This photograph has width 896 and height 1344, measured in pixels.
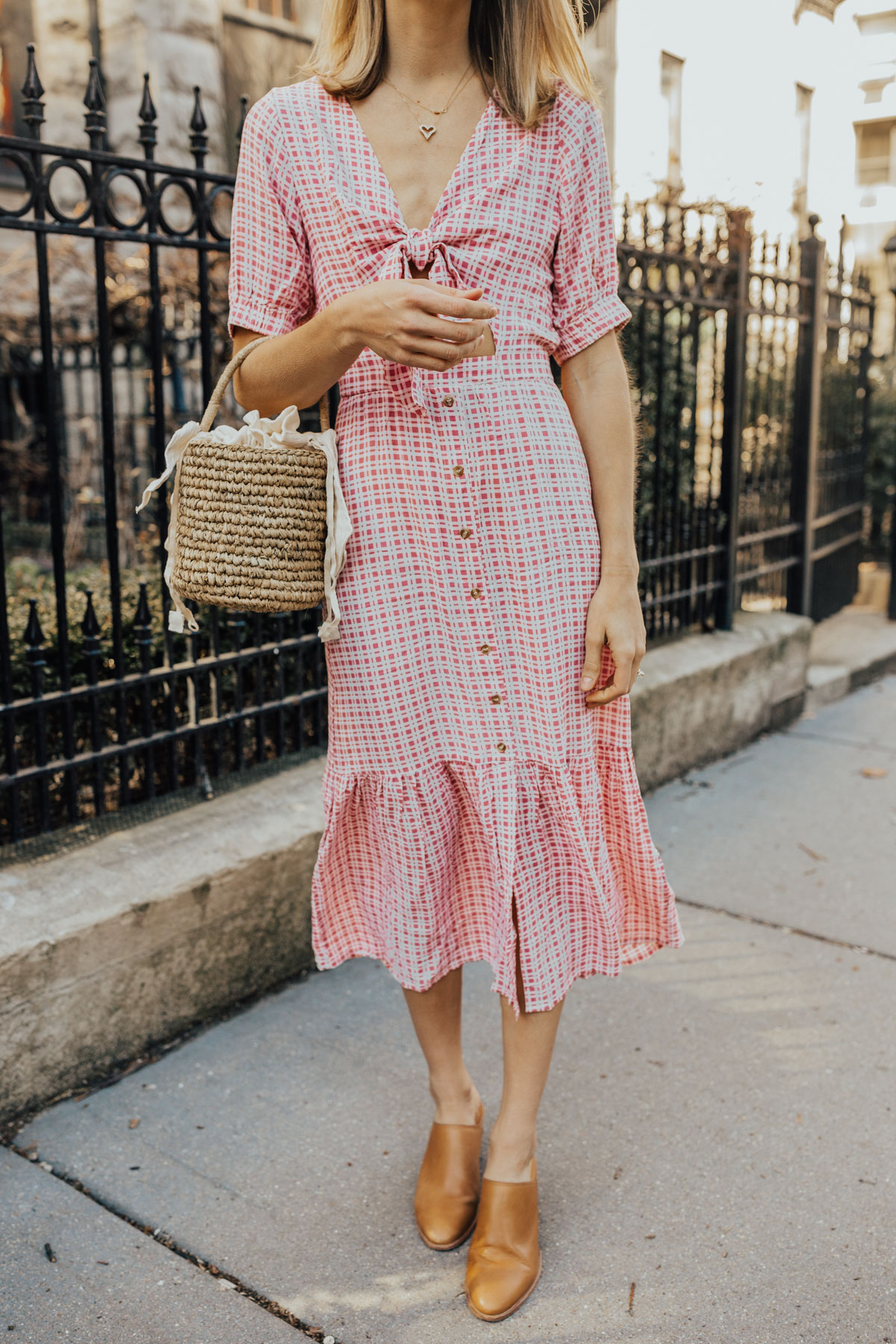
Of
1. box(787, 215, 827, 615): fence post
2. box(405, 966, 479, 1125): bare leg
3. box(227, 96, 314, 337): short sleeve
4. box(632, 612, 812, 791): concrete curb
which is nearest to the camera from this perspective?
box(227, 96, 314, 337): short sleeve

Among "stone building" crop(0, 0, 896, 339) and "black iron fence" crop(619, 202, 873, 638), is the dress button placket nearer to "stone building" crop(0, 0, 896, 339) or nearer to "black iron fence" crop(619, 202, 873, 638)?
"stone building" crop(0, 0, 896, 339)

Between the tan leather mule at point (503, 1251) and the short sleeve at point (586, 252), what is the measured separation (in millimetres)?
1437

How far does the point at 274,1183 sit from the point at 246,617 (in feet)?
5.47

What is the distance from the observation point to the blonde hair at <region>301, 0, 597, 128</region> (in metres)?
1.79

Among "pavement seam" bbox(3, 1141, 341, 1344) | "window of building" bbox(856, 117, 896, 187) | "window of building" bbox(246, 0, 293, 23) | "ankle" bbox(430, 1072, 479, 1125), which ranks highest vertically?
"window of building" bbox(856, 117, 896, 187)

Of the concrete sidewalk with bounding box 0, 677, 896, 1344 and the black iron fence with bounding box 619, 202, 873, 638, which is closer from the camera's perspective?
the concrete sidewalk with bounding box 0, 677, 896, 1344

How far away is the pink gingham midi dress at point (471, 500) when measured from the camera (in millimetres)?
1764

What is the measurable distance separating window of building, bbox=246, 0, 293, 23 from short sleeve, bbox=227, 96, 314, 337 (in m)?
8.64

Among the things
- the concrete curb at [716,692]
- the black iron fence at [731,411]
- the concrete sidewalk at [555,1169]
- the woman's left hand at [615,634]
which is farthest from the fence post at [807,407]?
the woman's left hand at [615,634]

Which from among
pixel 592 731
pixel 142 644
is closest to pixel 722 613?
pixel 142 644

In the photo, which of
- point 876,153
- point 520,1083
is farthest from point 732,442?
point 876,153

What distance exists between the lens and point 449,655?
6.05 ft

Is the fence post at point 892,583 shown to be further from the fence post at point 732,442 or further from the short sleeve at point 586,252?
the short sleeve at point 586,252

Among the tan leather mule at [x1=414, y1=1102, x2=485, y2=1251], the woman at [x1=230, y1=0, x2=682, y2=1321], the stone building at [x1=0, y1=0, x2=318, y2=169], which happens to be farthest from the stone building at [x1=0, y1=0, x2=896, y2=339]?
the tan leather mule at [x1=414, y1=1102, x2=485, y2=1251]
